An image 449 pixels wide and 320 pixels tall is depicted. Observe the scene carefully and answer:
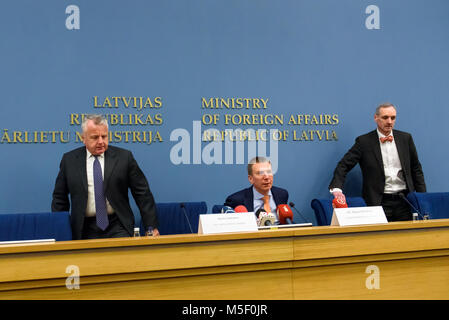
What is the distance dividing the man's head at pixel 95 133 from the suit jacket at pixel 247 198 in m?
1.03

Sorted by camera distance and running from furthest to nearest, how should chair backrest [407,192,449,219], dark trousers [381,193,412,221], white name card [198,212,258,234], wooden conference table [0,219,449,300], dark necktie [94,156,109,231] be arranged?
dark trousers [381,193,412,221] < chair backrest [407,192,449,219] < dark necktie [94,156,109,231] < white name card [198,212,258,234] < wooden conference table [0,219,449,300]

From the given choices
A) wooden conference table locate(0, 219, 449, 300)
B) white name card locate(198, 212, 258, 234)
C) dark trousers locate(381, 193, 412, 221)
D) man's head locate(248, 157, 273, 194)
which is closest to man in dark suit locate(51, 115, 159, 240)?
man's head locate(248, 157, 273, 194)

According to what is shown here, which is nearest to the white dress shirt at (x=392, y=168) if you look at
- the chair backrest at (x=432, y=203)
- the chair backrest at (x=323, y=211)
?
the chair backrest at (x=432, y=203)

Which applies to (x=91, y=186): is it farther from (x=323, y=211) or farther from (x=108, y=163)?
(x=323, y=211)

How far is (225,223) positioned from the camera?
2660mm

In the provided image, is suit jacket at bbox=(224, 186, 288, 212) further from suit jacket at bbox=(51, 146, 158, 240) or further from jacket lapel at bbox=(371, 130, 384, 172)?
jacket lapel at bbox=(371, 130, 384, 172)

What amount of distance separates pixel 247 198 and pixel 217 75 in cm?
149

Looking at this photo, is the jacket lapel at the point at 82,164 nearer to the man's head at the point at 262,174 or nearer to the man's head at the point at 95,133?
the man's head at the point at 95,133

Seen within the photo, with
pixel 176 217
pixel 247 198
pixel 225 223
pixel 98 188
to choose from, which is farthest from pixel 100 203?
pixel 225 223

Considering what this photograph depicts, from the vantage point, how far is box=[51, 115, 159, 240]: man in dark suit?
145 inches

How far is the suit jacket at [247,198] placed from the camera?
3.84 metres

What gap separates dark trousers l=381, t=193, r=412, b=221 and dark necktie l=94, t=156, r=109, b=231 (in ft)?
8.57

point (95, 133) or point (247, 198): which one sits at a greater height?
point (95, 133)

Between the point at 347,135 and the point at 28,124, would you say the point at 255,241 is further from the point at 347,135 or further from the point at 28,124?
the point at 347,135
